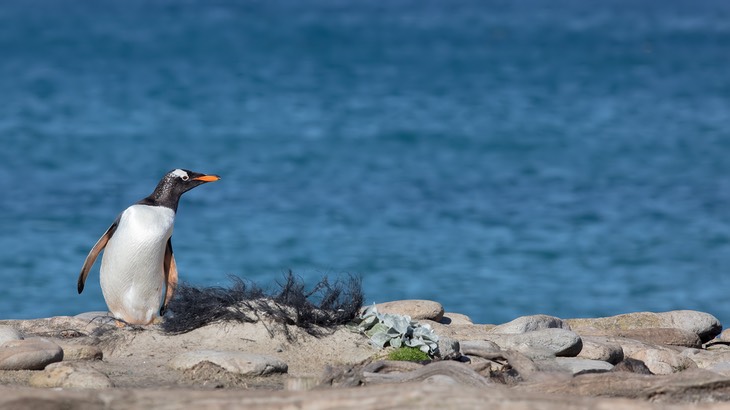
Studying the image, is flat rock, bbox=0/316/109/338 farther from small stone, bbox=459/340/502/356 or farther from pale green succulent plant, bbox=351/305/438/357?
small stone, bbox=459/340/502/356

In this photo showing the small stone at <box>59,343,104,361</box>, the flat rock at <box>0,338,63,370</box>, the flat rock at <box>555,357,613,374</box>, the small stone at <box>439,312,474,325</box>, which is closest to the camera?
the flat rock at <box>0,338,63,370</box>

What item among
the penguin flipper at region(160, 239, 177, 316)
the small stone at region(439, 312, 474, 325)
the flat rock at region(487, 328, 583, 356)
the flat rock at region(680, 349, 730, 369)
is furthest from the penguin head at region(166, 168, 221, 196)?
the flat rock at region(680, 349, 730, 369)

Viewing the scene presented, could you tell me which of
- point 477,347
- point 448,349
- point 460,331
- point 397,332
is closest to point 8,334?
point 397,332

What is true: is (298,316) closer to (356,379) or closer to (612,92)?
(356,379)

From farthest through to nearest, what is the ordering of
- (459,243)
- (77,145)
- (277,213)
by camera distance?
1. (77,145)
2. (277,213)
3. (459,243)

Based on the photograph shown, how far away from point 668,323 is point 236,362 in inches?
136

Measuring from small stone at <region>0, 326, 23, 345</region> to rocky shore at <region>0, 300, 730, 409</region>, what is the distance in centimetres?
2

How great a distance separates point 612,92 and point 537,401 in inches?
1114

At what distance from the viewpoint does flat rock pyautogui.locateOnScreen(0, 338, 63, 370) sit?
668cm

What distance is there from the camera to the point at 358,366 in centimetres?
671

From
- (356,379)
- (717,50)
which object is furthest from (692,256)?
(717,50)

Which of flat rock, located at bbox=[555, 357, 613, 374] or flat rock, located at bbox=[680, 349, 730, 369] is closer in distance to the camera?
flat rock, located at bbox=[555, 357, 613, 374]

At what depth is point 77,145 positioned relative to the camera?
24.1 m

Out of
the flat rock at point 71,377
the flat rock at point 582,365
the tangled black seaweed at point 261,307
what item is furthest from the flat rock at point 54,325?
the flat rock at point 582,365
